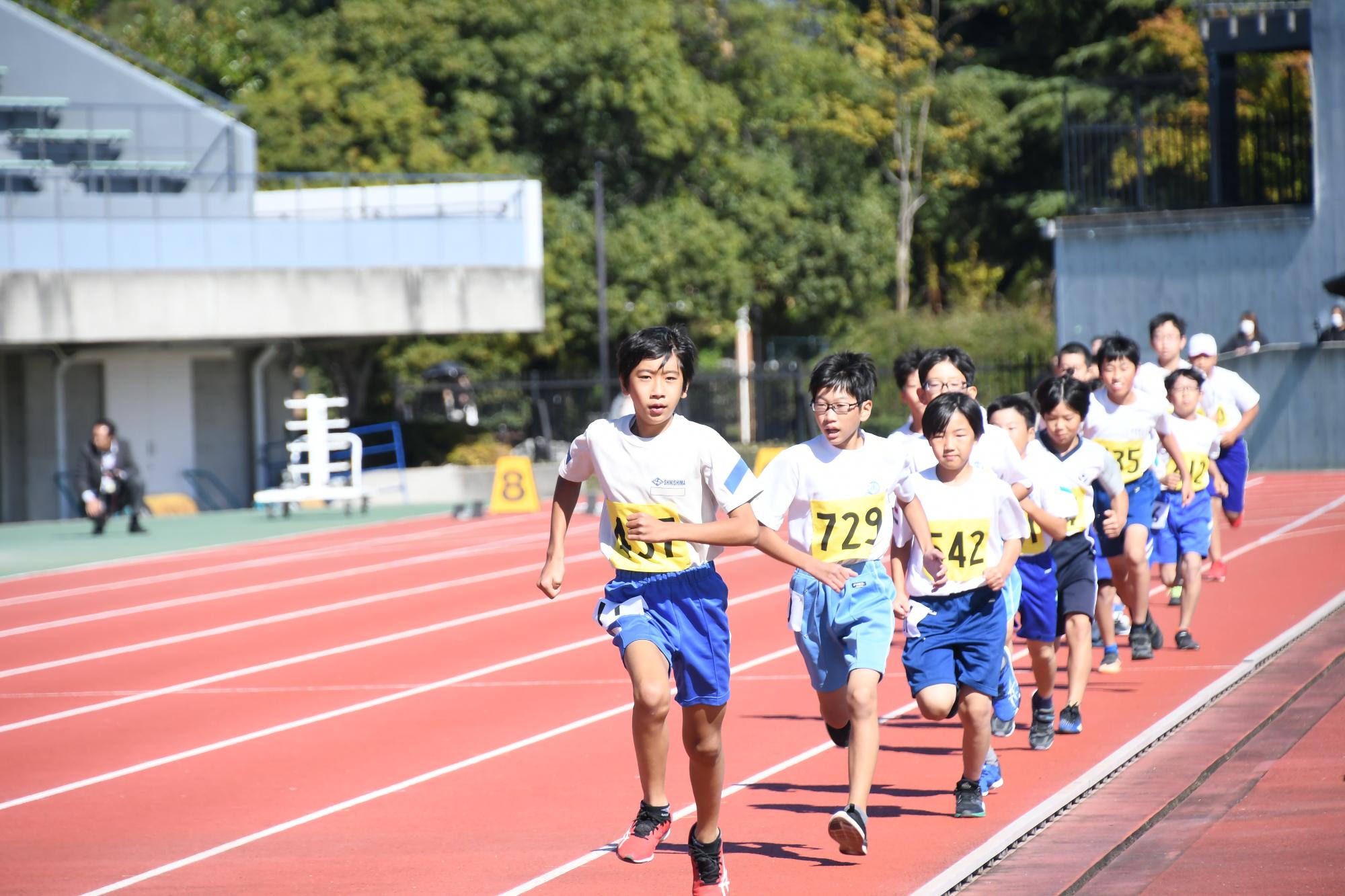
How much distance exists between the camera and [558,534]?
252 inches

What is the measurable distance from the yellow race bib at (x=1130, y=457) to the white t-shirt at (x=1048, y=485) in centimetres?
242

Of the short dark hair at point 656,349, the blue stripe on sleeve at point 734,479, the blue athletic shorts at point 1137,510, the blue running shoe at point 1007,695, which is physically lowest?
the blue running shoe at point 1007,695

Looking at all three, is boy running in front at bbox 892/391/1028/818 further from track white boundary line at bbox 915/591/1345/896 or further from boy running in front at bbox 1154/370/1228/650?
boy running in front at bbox 1154/370/1228/650

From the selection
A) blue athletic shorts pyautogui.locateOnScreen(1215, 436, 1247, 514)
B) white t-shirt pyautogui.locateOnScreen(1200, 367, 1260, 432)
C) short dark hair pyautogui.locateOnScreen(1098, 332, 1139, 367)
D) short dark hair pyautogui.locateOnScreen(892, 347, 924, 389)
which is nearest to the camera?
short dark hair pyautogui.locateOnScreen(892, 347, 924, 389)

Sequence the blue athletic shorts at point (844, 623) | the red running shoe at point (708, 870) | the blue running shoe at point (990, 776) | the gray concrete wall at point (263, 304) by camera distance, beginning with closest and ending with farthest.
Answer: the red running shoe at point (708, 870)
the blue athletic shorts at point (844, 623)
the blue running shoe at point (990, 776)
the gray concrete wall at point (263, 304)

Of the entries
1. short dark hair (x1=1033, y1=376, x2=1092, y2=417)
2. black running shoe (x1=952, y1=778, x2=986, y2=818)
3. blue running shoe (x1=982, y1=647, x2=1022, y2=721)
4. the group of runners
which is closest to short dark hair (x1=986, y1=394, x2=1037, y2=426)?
the group of runners

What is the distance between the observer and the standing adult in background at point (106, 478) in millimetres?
24500

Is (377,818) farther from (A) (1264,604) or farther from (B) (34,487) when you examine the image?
(B) (34,487)

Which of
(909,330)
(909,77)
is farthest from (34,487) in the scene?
(909,77)

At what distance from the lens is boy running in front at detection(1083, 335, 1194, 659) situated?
1053 centimetres

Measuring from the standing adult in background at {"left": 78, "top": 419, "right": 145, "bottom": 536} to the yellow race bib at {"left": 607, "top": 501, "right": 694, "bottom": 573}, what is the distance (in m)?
19.7

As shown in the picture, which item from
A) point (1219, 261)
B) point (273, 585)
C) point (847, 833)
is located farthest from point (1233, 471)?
point (1219, 261)

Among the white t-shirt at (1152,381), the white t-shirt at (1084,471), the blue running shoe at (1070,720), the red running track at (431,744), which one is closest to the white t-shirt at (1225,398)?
the white t-shirt at (1152,381)

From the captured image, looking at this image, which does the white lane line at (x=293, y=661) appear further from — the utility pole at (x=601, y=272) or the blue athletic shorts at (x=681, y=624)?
the utility pole at (x=601, y=272)
